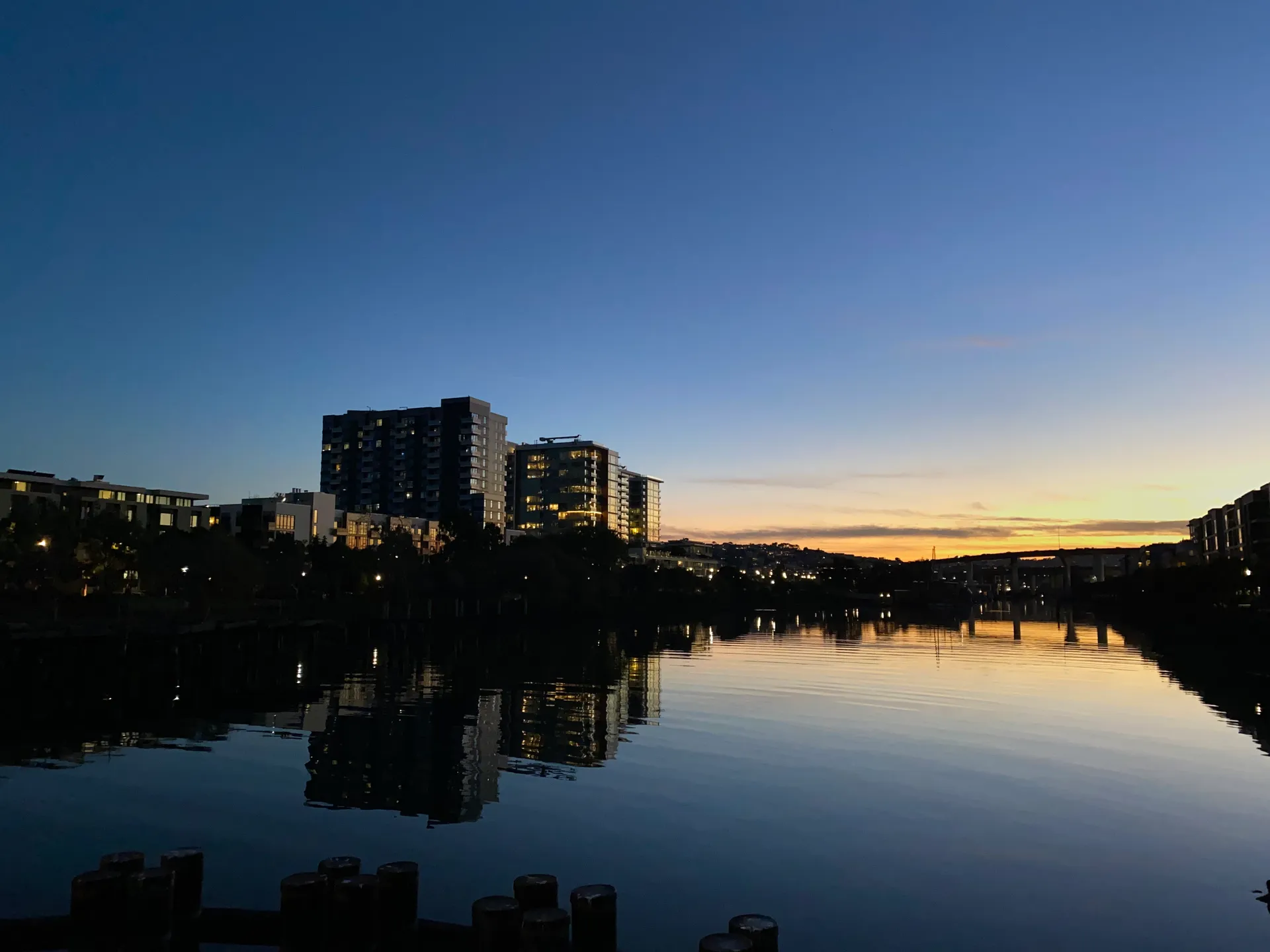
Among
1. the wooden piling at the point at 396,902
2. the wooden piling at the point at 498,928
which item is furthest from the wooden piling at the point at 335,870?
the wooden piling at the point at 498,928

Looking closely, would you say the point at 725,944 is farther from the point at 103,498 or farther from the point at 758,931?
the point at 103,498

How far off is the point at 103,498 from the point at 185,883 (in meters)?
186

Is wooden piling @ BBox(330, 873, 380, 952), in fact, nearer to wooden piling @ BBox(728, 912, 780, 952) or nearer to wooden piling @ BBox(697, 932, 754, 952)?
wooden piling @ BBox(697, 932, 754, 952)

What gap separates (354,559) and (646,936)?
13049 centimetres

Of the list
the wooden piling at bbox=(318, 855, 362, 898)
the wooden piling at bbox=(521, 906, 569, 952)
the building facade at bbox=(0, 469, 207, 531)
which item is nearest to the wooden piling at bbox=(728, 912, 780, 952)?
the wooden piling at bbox=(521, 906, 569, 952)

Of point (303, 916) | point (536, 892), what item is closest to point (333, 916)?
point (303, 916)

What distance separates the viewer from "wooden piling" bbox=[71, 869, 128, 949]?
35.7ft

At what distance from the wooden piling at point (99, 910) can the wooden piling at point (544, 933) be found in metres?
5.24

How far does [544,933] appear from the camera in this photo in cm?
966

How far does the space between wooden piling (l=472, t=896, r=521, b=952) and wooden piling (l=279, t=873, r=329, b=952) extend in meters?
2.17

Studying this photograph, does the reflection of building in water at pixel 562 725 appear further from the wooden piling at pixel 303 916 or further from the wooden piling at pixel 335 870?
the wooden piling at pixel 303 916

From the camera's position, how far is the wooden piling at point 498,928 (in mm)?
10141

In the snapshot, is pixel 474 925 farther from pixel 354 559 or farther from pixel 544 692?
pixel 354 559

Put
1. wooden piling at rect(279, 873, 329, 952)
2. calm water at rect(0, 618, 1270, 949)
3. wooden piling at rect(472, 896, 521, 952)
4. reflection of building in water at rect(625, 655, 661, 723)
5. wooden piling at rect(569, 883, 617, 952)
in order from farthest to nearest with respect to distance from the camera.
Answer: reflection of building in water at rect(625, 655, 661, 723) < calm water at rect(0, 618, 1270, 949) < wooden piling at rect(279, 873, 329, 952) < wooden piling at rect(569, 883, 617, 952) < wooden piling at rect(472, 896, 521, 952)
